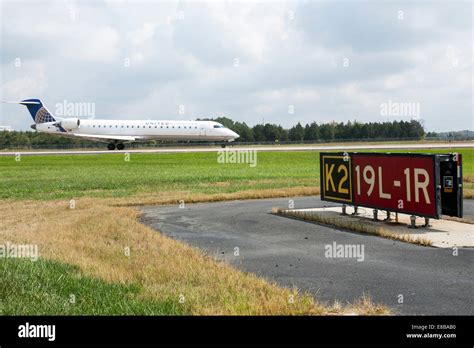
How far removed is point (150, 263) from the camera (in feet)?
34.9

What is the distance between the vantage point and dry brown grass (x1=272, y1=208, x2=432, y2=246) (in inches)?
517

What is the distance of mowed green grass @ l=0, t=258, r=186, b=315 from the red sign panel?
8.71m

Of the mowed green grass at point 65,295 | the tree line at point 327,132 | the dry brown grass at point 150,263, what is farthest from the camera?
the tree line at point 327,132

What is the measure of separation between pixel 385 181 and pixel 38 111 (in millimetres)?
68473

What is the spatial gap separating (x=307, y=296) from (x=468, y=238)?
6.72 metres

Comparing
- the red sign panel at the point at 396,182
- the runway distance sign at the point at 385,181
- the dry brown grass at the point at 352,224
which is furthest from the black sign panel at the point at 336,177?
the dry brown grass at the point at 352,224

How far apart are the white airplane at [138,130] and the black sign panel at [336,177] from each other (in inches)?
2056

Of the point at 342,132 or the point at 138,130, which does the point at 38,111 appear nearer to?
the point at 138,130

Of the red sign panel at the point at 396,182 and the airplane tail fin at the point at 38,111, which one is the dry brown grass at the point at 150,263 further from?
the airplane tail fin at the point at 38,111

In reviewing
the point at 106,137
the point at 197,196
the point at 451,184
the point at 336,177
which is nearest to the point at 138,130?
the point at 106,137

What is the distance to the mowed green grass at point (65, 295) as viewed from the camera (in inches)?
282
